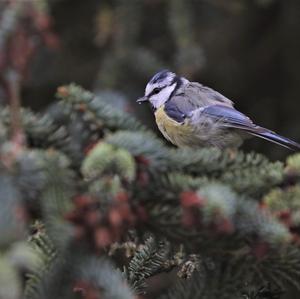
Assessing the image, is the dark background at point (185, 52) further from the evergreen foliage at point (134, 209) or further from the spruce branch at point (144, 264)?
the evergreen foliage at point (134, 209)

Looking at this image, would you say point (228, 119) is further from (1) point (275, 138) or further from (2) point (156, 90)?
(2) point (156, 90)

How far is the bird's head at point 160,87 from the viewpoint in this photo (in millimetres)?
2973

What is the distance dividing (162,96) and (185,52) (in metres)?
0.32

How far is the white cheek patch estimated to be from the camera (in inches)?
117

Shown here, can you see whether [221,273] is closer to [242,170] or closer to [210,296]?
[210,296]

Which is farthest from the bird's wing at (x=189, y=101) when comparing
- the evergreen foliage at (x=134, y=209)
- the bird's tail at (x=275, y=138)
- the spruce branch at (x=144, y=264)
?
the evergreen foliage at (x=134, y=209)

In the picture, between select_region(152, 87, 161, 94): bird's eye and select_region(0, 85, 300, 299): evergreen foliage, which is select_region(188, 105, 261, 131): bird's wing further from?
select_region(0, 85, 300, 299): evergreen foliage

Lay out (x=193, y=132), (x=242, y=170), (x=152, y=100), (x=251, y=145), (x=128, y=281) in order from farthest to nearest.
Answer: (x=251, y=145)
(x=152, y=100)
(x=193, y=132)
(x=128, y=281)
(x=242, y=170)

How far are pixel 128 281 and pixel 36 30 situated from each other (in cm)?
77

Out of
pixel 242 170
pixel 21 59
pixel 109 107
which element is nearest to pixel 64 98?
pixel 109 107

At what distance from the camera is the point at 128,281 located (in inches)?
67.0

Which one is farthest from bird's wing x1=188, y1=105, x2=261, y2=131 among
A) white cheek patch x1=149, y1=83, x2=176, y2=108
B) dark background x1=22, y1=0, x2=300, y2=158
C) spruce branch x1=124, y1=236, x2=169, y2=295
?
spruce branch x1=124, y1=236, x2=169, y2=295

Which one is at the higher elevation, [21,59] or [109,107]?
[21,59]

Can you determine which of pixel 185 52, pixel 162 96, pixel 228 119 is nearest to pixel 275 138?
pixel 228 119
